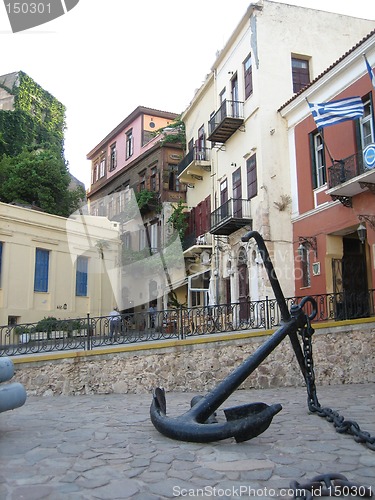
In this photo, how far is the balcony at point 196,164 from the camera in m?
22.6

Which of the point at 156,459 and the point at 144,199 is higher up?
the point at 144,199

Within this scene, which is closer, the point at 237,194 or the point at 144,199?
the point at 237,194

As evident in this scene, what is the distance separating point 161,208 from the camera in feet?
90.3

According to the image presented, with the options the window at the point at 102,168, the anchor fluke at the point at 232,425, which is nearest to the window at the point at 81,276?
the window at the point at 102,168

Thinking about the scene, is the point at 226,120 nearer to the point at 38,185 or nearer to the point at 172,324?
the point at 172,324

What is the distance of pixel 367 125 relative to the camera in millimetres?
13531

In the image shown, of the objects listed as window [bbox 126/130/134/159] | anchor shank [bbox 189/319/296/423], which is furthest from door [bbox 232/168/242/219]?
window [bbox 126/130/134/159]

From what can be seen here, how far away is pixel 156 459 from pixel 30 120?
33.9 meters

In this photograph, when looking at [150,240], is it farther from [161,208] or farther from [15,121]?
[15,121]

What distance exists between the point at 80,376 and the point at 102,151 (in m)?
30.2

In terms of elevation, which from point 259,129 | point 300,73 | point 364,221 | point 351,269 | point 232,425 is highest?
point 300,73

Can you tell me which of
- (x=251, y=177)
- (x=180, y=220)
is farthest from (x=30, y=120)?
(x=251, y=177)

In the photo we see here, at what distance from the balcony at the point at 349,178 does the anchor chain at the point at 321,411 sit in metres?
7.29

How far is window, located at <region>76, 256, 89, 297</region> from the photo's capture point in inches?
891
